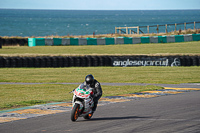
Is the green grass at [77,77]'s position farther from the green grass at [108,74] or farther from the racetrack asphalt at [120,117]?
the racetrack asphalt at [120,117]

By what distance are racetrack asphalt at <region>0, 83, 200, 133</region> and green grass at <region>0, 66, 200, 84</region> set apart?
6.76m

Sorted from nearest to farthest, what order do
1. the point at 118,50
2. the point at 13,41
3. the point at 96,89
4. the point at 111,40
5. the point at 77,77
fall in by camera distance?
1. the point at 96,89
2. the point at 77,77
3. the point at 118,50
4. the point at 111,40
5. the point at 13,41

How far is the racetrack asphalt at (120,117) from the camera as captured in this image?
734 centimetres

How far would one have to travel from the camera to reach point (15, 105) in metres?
10.9

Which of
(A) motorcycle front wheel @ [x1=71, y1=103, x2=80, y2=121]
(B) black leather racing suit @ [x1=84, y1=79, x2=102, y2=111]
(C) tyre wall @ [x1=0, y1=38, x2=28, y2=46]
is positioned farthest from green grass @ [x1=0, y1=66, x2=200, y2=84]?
(C) tyre wall @ [x1=0, y1=38, x2=28, y2=46]

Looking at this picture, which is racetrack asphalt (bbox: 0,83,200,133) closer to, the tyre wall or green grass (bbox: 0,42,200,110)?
green grass (bbox: 0,42,200,110)

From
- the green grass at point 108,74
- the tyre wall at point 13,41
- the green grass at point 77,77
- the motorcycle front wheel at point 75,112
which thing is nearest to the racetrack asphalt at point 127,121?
the motorcycle front wheel at point 75,112

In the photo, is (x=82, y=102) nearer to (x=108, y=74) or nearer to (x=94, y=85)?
(x=94, y=85)

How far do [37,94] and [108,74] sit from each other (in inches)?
306

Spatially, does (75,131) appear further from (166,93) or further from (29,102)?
(166,93)

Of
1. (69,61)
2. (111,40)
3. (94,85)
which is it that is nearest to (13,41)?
(111,40)

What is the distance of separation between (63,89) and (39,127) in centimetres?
797

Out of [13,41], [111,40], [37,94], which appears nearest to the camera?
[37,94]

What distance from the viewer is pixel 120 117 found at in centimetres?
862
